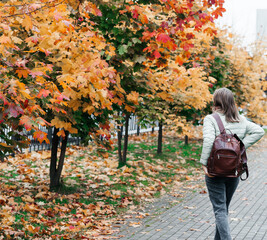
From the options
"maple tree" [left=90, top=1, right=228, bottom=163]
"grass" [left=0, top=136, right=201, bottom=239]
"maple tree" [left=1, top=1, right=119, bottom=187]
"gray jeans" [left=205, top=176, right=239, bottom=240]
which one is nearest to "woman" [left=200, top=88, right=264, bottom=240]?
"gray jeans" [left=205, top=176, right=239, bottom=240]

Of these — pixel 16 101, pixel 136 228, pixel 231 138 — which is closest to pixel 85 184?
pixel 136 228

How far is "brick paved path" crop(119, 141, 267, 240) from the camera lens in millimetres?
5805

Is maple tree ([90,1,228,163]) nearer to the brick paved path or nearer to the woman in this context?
the woman

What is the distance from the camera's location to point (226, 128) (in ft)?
15.1

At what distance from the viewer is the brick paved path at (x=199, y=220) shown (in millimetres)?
5805

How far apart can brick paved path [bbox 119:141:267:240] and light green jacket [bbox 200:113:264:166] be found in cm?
171

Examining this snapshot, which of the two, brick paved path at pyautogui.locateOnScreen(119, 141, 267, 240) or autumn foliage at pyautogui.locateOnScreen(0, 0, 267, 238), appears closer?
autumn foliage at pyautogui.locateOnScreen(0, 0, 267, 238)

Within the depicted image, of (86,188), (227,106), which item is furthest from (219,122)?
(86,188)

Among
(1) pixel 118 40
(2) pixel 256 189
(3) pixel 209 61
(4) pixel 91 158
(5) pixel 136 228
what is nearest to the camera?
(5) pixel 136 228

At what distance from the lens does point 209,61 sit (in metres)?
13.9

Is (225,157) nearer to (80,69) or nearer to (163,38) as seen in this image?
(80,69)

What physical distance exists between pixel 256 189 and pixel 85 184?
13.1ft

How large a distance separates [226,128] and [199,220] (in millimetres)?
2524

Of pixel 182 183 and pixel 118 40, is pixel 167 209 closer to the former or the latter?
pixel 182 183
